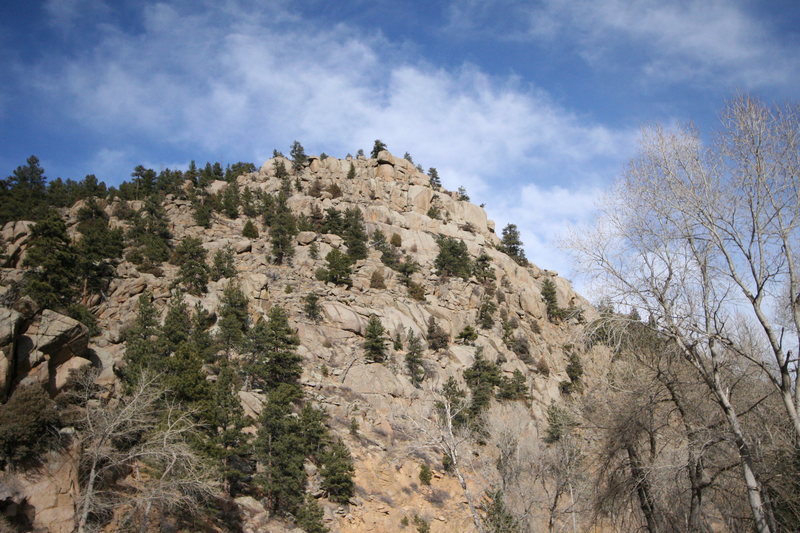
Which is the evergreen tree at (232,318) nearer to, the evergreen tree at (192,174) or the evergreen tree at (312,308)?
the evergreen tree at (312,308)

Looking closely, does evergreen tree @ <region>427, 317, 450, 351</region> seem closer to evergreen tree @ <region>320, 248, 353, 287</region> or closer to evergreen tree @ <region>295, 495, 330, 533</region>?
evergreen tree @ <region>320, 248, 353, 287</region>

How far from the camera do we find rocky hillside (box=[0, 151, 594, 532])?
18.4 meters

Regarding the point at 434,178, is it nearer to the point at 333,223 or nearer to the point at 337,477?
the point at 333,223

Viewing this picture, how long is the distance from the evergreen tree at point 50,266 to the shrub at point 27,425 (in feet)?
47.1

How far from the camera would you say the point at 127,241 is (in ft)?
162

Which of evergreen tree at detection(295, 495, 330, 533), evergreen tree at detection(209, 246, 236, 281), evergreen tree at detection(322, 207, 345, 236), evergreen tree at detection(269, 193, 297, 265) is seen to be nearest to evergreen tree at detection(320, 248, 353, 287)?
evergreen tree at detection(269, 193, 297, 265)

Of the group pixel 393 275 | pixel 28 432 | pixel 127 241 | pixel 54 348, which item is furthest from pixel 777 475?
pixel 127 241

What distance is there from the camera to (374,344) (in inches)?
1545

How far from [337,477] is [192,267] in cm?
2593

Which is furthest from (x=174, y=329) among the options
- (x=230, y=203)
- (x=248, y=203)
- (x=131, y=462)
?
(x=248, y=203)

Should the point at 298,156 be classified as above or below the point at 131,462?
above

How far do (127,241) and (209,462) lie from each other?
37.3 meters

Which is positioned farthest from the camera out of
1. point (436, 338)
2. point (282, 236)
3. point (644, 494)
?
point (282, 236)

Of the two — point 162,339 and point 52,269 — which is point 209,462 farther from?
point 52,269
